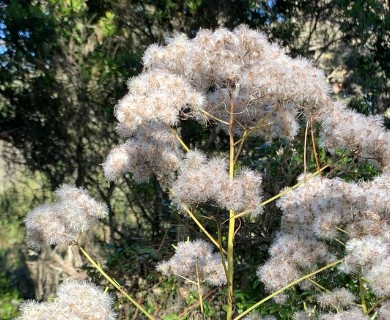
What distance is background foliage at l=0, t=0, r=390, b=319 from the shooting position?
4785 mm

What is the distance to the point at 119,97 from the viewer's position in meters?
5.39

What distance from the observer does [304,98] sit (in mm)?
2285

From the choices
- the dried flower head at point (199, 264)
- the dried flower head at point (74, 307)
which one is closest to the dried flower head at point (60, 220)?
the dried flower head at point (74, 307)

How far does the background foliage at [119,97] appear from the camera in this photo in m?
4.79

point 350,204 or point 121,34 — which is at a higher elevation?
point 121,34

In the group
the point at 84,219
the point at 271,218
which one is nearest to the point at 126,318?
the point at 271,218

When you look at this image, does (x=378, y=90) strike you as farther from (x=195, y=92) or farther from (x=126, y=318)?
(x=195, y=92)

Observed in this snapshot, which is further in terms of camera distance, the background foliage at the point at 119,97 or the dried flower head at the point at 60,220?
the background foliage at the point at 119,97

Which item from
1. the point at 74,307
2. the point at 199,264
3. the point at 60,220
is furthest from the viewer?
the point at 199,264

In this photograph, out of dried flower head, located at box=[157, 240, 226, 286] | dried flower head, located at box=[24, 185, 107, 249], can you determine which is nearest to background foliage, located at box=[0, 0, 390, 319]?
dried flower head, located at box=[157, 240, 226, 286]

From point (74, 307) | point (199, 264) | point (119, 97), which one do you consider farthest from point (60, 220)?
point (119, 97)

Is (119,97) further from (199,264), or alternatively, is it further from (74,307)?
(74,307)

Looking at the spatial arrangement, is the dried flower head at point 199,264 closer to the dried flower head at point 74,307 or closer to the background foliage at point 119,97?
the dried flower head at point 74,307

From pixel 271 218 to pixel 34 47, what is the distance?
→ 2190mm
